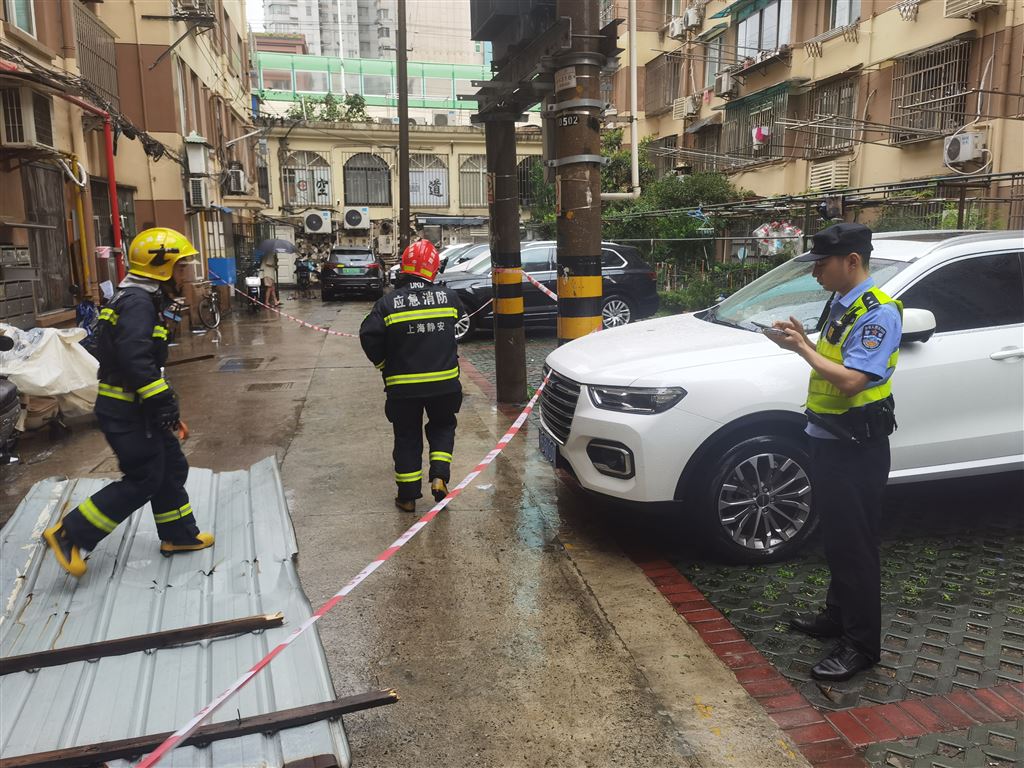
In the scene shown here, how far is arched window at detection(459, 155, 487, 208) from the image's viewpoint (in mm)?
37844

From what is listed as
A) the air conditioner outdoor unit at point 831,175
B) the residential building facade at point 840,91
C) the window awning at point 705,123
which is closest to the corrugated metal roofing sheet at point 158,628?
the residential building facade at point 840,91

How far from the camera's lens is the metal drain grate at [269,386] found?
9.60m

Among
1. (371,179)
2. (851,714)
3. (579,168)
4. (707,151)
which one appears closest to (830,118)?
(707,151)

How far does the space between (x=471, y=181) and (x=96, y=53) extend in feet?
82.7

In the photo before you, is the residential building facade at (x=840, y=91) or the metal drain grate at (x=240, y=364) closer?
the metal drain grate at (x=240, y=364)

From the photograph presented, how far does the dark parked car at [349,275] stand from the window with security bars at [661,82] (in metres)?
11.1

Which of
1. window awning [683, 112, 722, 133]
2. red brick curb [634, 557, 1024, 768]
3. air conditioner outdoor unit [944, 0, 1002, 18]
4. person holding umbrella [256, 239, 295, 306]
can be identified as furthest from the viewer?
window awning [683, 112, 722, 133]

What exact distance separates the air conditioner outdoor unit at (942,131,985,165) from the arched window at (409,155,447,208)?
26.9 meters

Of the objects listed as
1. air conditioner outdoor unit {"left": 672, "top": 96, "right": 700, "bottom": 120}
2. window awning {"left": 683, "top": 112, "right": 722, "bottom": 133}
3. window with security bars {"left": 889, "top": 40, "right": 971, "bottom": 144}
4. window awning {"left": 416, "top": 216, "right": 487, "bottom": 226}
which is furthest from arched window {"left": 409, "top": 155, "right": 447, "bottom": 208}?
window with security bars {"left": 889, "top": 40, "right": 971, "bottom": 144}

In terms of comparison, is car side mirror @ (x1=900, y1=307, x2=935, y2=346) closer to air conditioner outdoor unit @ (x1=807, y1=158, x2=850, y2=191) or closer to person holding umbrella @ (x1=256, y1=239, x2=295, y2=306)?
air conditioner outdoor unit @ (x1=807, y1=158, x2=850, y2=191)

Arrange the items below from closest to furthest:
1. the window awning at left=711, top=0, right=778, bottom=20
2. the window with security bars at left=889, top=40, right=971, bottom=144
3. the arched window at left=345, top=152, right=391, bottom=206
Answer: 1. the window with security bars at left=889, top=40, right=971, bottom=144
2. the window awning at left=711, top=0, right=778, bottom=20
3. the arched window at left=345, top=152, right=391, bottom=206

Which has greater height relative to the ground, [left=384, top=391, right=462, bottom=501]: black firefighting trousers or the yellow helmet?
the yellow helmet

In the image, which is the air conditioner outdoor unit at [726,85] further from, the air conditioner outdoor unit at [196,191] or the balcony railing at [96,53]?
the balcony railing at [96,53]

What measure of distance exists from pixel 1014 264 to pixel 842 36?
14882mm
